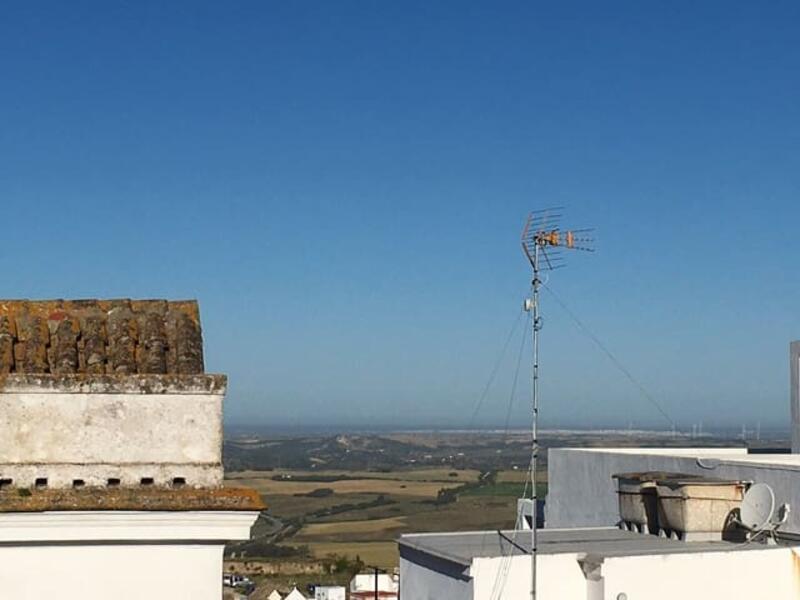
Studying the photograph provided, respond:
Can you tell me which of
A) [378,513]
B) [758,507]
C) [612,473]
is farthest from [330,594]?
[378,513]

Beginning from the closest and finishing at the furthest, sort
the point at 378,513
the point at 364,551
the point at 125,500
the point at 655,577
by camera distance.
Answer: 1. the point at 125,500
2. the point at 655,577
3. the point at 364,551
4. the point at 378,513

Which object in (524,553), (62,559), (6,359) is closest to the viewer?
(62,559)

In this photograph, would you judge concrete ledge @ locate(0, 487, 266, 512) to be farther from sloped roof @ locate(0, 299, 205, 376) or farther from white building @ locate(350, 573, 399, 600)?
white building @ locate(350, 573, 399, 600)

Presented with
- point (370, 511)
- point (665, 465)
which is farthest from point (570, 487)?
→ point (370, 511)

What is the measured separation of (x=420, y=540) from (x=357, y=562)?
84.9m

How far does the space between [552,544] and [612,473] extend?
7105 millimetres

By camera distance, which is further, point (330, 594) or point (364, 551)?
point (364, 551)

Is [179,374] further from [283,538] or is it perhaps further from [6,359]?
[283,538]

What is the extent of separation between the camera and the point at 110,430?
10.9 metres

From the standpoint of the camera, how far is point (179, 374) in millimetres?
11234

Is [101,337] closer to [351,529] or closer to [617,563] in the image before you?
[617,563]

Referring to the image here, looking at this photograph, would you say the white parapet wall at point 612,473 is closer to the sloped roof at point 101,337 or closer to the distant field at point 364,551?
the sloped roof at point 101,337

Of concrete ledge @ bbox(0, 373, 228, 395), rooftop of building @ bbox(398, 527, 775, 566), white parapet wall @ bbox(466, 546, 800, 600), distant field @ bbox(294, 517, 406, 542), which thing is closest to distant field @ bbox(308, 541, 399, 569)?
distant field @ bbox(294, 517, 406, 542)

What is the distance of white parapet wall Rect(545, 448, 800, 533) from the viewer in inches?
842
